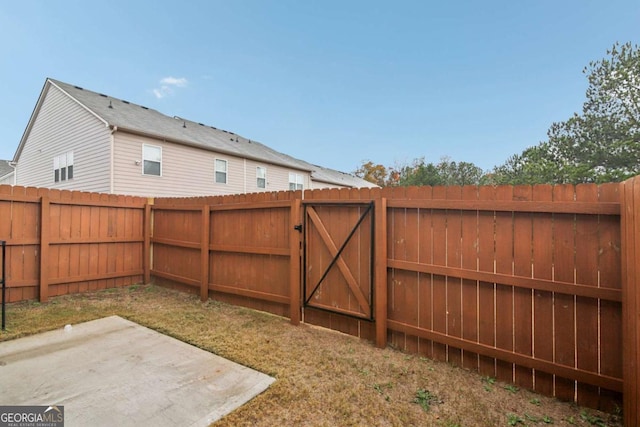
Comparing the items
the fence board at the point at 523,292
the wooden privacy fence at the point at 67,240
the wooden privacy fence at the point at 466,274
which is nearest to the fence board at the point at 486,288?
the wooden privacy fence at the point at 466,274

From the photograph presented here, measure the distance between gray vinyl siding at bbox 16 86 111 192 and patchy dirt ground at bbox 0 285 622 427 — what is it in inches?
250

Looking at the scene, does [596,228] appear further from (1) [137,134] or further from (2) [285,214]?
(1) [137,134]

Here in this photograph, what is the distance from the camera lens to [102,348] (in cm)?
314

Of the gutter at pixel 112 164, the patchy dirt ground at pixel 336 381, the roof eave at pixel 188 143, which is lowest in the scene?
the patchy dirt ground at pixel 336 381

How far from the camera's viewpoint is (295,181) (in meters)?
16.3

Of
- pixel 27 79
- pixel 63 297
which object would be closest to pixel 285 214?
pixel 63 297

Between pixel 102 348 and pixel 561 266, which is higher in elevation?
pixel 561 266

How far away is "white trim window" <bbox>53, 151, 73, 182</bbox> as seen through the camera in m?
10.5

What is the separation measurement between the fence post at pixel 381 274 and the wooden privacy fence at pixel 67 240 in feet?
18.2

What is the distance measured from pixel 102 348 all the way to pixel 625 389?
4690 mm

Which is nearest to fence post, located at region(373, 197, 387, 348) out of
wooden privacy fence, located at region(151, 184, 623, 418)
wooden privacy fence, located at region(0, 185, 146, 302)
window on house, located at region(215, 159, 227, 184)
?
wooden privacy fence, located at region(151, 184, 623, 418)

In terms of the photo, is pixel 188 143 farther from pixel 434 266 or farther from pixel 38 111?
pixel 434 266

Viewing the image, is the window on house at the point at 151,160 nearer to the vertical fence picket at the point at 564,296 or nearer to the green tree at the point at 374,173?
the vertical fence picket at the point at 564,296

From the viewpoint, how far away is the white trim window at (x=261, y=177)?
13891mm
